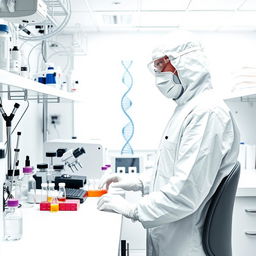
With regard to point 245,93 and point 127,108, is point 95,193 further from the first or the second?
point 127,108

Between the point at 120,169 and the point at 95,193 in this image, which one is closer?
the point at 95,193

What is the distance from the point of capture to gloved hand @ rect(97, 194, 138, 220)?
148cm

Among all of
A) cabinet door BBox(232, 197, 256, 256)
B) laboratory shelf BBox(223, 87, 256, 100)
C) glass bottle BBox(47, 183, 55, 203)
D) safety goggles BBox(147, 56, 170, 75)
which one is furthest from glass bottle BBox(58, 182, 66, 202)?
laboratory shelf BBox(223, 87, 256, 100)

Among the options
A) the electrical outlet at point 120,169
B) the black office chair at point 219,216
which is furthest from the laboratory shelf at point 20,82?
the electrical outlet at point 120,169

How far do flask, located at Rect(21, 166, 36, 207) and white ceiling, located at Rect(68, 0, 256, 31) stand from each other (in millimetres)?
1663

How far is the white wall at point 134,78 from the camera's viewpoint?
3961 mm

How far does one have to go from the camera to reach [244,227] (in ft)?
8.14

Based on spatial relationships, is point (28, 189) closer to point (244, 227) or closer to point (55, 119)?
point (244, 227)

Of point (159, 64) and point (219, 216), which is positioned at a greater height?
point (159, 64)

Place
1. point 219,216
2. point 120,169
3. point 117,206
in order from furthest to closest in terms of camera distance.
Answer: point 120,169, point 117,206, point 219,216

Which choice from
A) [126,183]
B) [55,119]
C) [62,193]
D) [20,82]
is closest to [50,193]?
[62,193]

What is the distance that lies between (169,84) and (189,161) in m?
0.42

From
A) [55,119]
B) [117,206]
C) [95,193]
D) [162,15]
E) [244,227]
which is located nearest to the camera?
[117,206]

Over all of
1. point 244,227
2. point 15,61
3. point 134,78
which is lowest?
point 244,227
